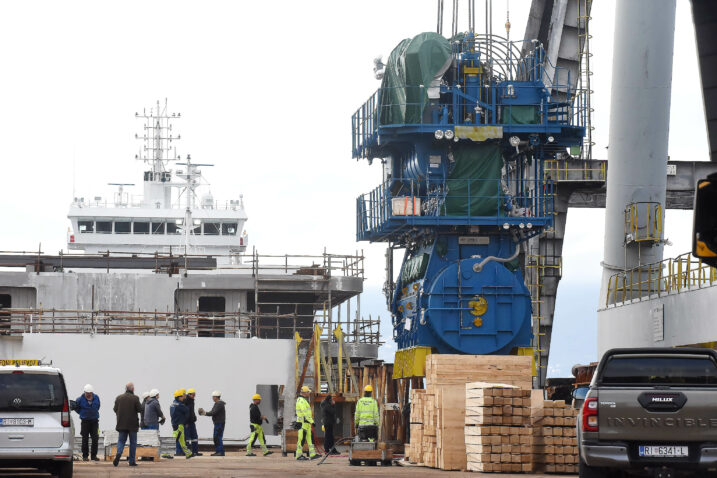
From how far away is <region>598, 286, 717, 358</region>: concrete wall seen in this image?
24203 millimetres

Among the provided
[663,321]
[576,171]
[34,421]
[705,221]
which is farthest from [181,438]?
[576,171]

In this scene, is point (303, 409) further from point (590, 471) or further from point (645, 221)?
point (590, 471)

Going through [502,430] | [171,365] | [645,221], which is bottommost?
[502,430]

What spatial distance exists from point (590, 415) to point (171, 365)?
21.6 meters

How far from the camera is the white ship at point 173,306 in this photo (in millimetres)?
33750

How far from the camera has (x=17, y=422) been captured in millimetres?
17375

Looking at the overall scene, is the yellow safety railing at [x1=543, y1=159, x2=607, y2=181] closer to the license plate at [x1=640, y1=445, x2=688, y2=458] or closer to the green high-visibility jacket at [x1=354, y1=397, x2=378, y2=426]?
the green high-visibility jacket at [x1=354, y1=397, x2=378, y2=426]

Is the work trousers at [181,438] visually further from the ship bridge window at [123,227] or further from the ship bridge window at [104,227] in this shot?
the ship bridge window at [104,227]

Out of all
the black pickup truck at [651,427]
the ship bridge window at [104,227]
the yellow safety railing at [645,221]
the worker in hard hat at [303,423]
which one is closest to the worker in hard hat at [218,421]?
the worker in hard hat at [303,423]

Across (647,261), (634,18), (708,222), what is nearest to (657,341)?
(647,261)

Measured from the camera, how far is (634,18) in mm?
31438

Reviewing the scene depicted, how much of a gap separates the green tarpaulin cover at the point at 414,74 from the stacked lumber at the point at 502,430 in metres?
13.7

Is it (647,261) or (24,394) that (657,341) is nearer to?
(647,261)

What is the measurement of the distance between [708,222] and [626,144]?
79.3 ft
